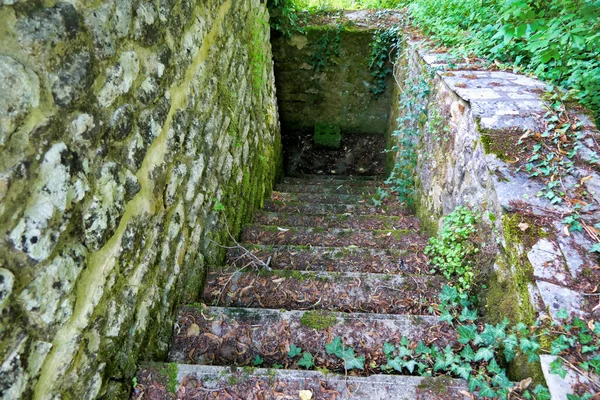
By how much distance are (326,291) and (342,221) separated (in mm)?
1239

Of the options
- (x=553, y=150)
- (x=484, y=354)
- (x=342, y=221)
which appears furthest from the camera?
(x=342, y=221)

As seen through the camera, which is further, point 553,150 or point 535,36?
point 535,36

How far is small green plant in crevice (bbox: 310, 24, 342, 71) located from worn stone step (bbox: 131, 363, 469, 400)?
533 centimetres

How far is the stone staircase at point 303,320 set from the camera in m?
1.41

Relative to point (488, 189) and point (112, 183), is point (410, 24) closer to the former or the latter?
point (488, 189)

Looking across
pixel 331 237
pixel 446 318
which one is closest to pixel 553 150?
pixel 446 318

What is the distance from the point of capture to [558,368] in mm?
1266

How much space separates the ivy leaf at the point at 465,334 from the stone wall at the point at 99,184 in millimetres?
1294

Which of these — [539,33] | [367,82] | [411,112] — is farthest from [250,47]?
[367,82]

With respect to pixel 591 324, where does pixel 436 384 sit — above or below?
below

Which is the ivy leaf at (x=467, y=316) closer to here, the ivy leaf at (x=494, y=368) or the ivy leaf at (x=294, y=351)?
the ivy leaf at (x=494, y=368)

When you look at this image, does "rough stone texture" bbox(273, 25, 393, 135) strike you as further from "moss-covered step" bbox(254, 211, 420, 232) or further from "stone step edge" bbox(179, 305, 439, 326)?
"stone step edge" bbox(179, 305, 439, 326)

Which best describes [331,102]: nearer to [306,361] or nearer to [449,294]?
[449,294]

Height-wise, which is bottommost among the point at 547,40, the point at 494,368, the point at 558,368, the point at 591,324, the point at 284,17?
the point at 494,368
